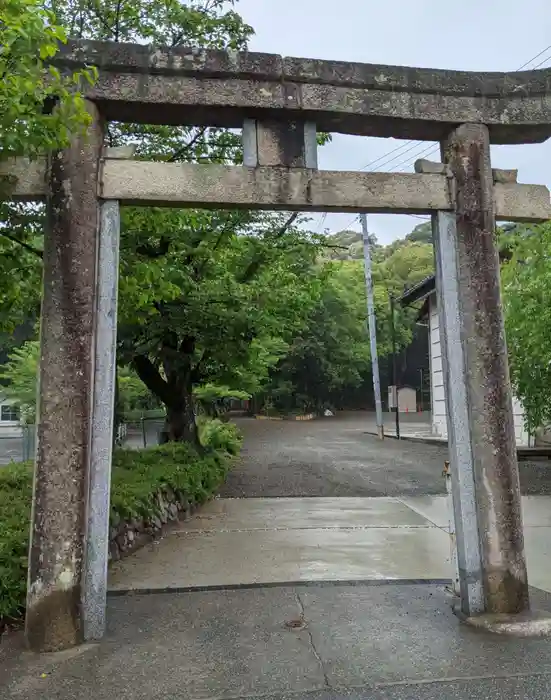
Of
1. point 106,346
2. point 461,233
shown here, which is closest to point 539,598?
point 461,233

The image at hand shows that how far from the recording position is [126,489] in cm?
744

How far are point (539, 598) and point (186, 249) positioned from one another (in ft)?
22.9

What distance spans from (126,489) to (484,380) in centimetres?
467

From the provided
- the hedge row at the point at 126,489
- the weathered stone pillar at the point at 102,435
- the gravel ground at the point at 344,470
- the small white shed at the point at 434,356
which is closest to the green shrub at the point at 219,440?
the gravel ground at the point at 344,470

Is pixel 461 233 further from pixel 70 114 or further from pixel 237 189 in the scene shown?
pixel 70 114

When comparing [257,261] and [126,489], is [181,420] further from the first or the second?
[126,489]

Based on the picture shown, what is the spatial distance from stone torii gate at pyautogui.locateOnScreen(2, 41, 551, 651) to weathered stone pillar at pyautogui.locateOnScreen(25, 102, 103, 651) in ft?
0.03

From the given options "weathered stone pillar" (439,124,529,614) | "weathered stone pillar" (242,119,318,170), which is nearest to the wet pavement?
"weathered stone pillar" (439,124,529,614)

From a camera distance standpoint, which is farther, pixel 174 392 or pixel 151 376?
pixel 174 392

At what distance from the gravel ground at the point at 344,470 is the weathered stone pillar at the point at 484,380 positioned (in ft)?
21.9

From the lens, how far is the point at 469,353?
4871 millimetres

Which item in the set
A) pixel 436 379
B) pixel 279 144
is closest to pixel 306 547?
pixel 279 144

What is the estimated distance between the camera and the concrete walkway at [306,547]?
5.97 m

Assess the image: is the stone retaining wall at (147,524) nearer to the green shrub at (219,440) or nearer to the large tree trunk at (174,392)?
the large tree trunk at (174,392)
